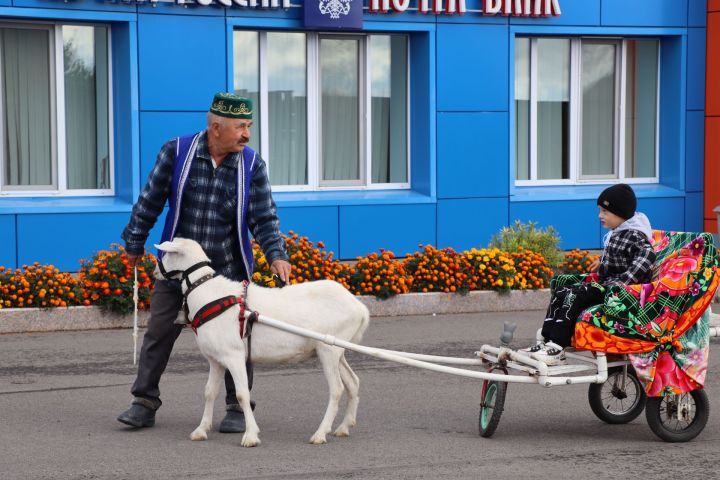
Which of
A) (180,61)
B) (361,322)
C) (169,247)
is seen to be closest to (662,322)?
(361,322)

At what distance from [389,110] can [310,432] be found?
9473 millimetres

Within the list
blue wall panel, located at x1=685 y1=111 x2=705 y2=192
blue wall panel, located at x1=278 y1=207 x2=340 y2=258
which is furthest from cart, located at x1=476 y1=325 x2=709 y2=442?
blue wall panel, located at x1=685 y1=111 x2=705 y2=192

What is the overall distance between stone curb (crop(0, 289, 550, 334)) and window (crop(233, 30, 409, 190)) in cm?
359

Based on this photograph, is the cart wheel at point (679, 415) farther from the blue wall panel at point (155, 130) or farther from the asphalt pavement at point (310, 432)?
the blue wall panel at point (155, 130)

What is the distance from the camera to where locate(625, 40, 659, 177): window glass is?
18172mm

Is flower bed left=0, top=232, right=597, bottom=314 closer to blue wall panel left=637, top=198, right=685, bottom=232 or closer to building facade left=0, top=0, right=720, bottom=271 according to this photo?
building facade left=0, top=0, right=720, bottom=271

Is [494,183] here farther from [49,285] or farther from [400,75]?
[49,285]

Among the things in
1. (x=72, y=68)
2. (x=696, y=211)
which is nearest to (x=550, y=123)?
(x=696, y=211)

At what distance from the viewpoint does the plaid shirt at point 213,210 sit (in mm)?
7789

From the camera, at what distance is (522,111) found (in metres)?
17.7

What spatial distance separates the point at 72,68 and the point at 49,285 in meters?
4.09

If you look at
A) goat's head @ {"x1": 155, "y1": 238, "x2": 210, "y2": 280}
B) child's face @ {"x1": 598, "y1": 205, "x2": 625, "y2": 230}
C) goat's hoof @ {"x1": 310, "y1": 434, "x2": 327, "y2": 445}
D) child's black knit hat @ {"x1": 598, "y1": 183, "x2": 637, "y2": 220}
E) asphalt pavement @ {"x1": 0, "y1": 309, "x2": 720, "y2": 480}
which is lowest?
asphalt pavement @ {"x1": 0, "y1": 309, "x2": 720, "y2": 480}

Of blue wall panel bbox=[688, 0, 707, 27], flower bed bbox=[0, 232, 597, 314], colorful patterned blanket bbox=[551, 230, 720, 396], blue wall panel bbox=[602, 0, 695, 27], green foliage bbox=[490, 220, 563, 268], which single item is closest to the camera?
colorful patterned blanket bbox=[551, 230, 720, 396]

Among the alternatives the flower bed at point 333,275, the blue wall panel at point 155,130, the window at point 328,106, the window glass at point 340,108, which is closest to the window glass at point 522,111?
the window at point 328,106
